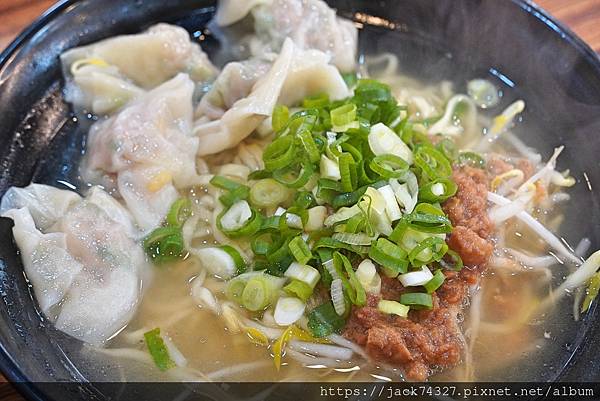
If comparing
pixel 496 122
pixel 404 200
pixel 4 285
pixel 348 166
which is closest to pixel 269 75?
pixel 348 166

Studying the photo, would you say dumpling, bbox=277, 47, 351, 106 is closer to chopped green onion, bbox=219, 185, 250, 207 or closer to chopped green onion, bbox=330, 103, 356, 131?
chopped green onion, bbox=330, 103, 356, 131

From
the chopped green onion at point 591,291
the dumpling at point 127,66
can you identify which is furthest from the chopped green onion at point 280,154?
the chopped green onion at point 591,291

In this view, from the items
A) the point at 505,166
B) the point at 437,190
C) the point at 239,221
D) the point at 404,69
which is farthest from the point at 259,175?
the point at 404,69

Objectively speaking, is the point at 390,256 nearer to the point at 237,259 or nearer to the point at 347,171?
the point at 347,171

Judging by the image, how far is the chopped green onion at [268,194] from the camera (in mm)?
2592

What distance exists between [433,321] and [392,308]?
0.18 meters

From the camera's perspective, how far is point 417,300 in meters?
2.26

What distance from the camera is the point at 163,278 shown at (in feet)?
8.41

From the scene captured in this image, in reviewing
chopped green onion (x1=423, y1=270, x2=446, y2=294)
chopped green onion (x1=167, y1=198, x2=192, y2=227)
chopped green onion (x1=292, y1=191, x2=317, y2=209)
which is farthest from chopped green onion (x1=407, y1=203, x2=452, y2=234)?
chopped green onion (x1=167, y1=198, x2=192, y2=227)

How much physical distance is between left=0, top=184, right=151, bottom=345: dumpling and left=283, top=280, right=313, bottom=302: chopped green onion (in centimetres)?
63

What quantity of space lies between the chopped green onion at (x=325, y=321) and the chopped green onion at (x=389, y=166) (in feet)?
1.90

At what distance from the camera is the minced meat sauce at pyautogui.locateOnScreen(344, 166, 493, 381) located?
223 centimetres

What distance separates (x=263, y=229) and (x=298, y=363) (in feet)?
1.78

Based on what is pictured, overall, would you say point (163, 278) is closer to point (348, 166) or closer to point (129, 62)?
point (348, 166)
